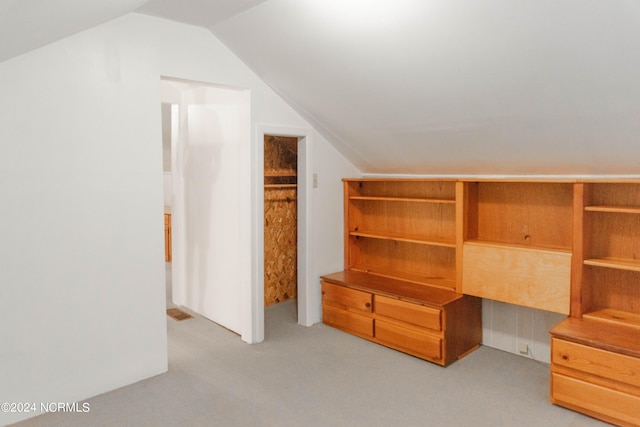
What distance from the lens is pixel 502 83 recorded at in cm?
297

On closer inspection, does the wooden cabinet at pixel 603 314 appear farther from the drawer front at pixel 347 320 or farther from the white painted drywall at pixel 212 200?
the white painted drywall at pixel 212 200

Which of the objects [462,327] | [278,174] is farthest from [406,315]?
[278,174]

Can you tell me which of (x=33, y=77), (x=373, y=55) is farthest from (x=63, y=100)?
(x=373, y=55)

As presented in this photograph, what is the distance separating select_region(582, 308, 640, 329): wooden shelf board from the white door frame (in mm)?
2405

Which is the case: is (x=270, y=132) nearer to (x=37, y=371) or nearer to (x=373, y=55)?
(x=373, y=55)

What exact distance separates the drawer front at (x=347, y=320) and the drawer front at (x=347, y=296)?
3.1 inches

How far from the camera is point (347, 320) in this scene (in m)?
4.59

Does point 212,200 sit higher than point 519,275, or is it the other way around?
point 212,200

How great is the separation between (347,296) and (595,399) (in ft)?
7.02

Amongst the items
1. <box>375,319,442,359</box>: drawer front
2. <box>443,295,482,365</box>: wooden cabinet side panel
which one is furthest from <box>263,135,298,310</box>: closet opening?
<box>443,295,482,365</box>: wooden cabinet side panel

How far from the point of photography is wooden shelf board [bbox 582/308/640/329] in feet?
10.8

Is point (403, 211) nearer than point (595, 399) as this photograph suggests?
No

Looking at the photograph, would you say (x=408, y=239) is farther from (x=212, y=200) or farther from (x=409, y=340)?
(x=212, y=200)

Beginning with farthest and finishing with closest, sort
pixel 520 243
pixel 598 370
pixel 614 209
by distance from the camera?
pixel 520 243 < pixel 614 209 < pixel 598 370
